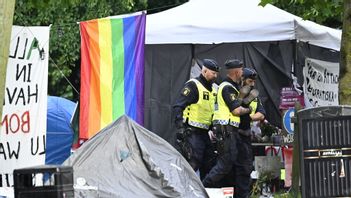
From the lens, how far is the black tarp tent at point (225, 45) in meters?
15.6

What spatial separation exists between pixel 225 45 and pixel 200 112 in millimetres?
2784

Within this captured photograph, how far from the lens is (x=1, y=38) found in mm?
7938

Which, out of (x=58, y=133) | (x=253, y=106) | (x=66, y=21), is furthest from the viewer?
(x=66, y=21)

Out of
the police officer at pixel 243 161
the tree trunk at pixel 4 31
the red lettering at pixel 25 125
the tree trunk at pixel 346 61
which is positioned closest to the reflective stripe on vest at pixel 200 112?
the police officer at pixel 243 161

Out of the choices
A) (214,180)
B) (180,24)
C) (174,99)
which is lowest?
(214,180)

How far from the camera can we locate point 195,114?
556 inches

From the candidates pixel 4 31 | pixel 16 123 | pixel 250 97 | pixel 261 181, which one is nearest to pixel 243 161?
pixel 250 97

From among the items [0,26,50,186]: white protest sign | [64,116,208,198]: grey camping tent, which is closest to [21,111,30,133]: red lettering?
[0,26,50,186]: white protest sign

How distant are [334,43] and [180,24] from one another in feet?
9.31

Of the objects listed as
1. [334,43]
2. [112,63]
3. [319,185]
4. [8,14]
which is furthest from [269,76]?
[8,14]

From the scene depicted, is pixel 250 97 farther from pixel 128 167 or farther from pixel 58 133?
pixel 58 133

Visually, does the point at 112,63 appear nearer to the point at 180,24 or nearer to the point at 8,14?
the point at 180,24

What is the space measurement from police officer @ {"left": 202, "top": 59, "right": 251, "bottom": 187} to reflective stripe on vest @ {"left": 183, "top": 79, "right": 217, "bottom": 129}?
0.50 m

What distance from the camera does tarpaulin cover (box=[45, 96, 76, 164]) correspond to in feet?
51.8
